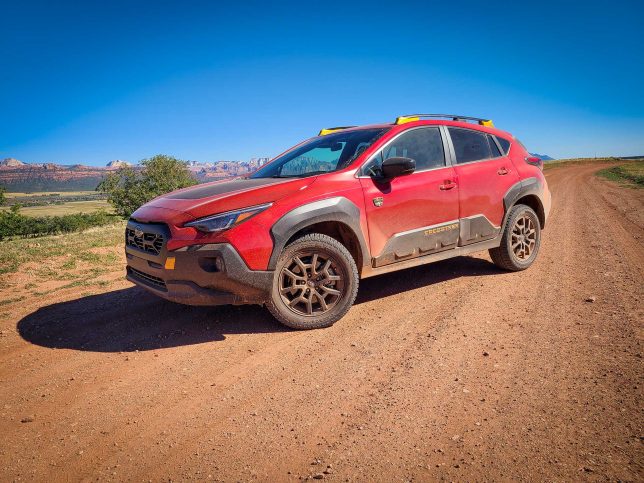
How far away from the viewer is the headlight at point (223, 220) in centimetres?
296

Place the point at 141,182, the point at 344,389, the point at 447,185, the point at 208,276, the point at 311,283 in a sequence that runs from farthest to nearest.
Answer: the point at 141,182 < the point at 447,185 < the point at 311,283 < the point at 208,276 < the point at 344,389

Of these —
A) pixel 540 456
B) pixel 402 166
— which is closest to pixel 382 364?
pixel 540 456

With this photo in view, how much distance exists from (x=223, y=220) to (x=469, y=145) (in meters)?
3.15

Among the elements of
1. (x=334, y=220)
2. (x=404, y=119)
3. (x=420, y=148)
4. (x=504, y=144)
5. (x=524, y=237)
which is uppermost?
(x=404, y=119)

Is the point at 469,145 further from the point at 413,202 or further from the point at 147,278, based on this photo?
the point at 147,278

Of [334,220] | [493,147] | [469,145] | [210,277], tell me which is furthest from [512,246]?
[210,277]

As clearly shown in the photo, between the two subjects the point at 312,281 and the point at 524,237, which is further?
the point at 524,237

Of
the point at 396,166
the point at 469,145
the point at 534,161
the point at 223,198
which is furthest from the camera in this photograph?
the point at 534,161

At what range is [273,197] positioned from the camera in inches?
125

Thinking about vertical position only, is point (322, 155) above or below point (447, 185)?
above

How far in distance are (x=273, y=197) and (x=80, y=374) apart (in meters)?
2.04

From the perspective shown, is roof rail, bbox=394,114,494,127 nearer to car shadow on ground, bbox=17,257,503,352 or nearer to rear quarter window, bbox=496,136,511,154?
rear quarter window, bbox=496,136,511,154

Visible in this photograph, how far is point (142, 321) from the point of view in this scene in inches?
146

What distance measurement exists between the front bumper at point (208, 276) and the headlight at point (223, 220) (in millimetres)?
148
